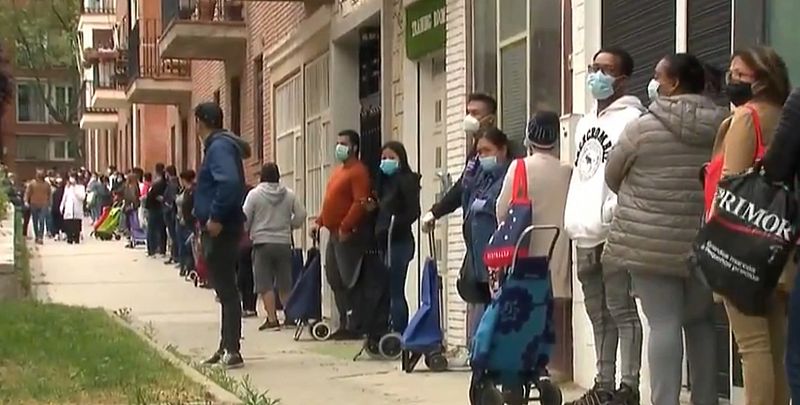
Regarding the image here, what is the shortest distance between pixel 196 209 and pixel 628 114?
414 cm

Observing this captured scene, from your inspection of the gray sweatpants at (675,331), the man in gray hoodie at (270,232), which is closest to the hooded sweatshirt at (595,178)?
A: the gray sweatpants at (675,331)

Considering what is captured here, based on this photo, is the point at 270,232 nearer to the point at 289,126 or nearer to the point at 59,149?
the point at 289,126

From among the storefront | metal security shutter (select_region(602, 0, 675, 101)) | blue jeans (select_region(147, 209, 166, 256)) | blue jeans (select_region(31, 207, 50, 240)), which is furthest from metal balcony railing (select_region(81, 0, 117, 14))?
metal security shutter (select_region(602, 0, 675, 101))

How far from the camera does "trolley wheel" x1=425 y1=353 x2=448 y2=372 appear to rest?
1089 centimetres

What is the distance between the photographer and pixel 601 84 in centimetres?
794

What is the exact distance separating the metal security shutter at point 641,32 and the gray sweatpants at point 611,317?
1508mm

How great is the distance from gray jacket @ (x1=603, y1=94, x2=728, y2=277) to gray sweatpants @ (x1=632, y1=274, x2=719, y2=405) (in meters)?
0.12

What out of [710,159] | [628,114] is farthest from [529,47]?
[710,159]

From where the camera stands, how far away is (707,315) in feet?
24.8

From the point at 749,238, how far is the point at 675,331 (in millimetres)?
1297

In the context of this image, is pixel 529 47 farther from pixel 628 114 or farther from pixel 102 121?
pixel 102 121

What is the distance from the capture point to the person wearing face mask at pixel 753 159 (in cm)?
650

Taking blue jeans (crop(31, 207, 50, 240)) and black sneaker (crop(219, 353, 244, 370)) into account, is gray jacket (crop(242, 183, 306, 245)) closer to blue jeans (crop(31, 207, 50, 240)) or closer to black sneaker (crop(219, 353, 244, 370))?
black sneaker (crop(219, 353, 244, 370))

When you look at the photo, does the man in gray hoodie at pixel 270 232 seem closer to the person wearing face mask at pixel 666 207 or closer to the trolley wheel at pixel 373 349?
the trolley wheel at pixel 373 349
